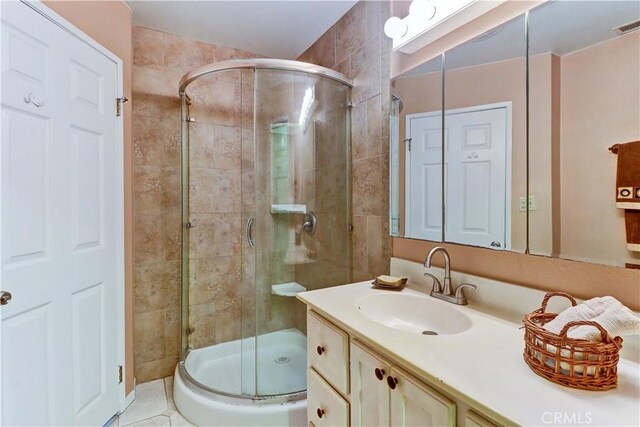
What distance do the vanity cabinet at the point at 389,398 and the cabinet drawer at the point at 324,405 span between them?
0.18 feet

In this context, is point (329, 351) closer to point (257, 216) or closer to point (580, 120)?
point (580, 120)

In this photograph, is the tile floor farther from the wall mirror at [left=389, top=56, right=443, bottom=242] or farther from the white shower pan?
the wall mirror at [left=389, top=56, right=443, bottom=242]

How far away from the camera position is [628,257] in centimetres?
81

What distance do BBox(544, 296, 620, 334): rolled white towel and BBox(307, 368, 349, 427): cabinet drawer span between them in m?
0.66

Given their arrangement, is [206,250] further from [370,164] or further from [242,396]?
[370,164]

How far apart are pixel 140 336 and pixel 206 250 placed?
0.74m

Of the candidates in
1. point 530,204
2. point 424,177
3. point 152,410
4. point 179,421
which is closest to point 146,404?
point 152,410

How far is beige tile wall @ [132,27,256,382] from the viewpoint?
6.94 ft

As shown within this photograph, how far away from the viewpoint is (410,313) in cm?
124

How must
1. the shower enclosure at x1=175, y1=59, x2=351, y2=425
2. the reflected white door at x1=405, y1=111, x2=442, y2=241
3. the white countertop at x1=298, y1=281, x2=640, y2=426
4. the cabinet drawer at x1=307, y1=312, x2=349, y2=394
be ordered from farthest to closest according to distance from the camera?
the shower enclosure at x1=175, y1=59, x2=351, y2=425 → the reflected white door at x1=405, y1=111, x2=442, y2=241 → the cabinet drawer at x1=307, y1=312, x2=349, y2=394 → the white countertop at x1=298, y1=281, x2=640, y2=426

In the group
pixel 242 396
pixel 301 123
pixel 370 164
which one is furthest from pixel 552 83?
pixel 242 396

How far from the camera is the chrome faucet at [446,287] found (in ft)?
3.77

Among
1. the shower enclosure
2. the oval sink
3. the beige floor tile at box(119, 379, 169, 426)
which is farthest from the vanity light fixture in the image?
the beige floor tile at box(119, 379, 169, 426)

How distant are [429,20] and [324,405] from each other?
1.68 metres
